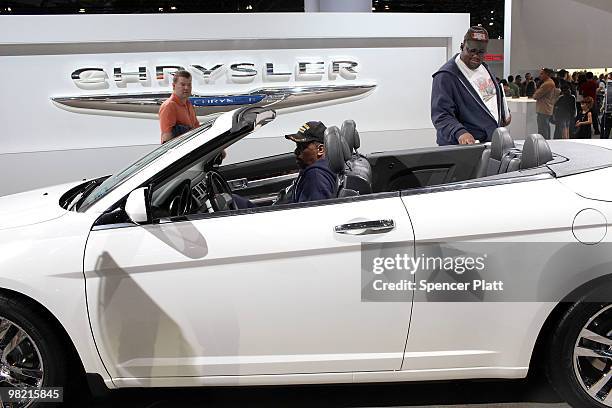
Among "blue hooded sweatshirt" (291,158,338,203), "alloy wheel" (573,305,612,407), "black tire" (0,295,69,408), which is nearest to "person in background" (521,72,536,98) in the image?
"blue hooded sweatshirt" (291,158,338,203)

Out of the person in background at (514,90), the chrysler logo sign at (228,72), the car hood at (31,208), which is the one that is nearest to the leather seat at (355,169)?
the car hood at (31,208)

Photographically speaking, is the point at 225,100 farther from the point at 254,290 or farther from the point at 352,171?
the point at 254,290

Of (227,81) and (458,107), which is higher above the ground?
(227,81)

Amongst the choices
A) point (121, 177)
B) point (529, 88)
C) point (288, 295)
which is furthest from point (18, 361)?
point (529, 88)

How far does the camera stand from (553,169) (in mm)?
2422

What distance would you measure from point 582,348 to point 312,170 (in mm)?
1347

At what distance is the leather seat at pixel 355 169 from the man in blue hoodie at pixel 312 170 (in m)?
0.14

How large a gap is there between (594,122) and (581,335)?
29.1 feet

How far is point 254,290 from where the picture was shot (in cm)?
221

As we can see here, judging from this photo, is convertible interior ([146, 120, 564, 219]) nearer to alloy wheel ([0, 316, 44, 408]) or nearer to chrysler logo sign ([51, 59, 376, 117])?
alloy wheel ([0, 316, 44, 408])

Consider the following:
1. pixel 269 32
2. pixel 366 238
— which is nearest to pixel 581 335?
pixel 366 238

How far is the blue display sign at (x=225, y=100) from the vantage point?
8031 millimetres

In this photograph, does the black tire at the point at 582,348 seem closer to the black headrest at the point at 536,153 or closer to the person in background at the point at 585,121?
the black headrest at the point at 536,153

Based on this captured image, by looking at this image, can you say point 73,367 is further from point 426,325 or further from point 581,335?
point 581,335
